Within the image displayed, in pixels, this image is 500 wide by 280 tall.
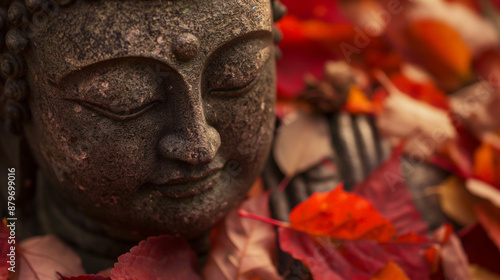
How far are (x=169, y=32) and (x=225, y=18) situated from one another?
0.26ft

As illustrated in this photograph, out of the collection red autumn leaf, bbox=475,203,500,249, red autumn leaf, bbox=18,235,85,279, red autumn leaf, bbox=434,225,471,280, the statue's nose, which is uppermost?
the statue's nose

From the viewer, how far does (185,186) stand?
0.68 m

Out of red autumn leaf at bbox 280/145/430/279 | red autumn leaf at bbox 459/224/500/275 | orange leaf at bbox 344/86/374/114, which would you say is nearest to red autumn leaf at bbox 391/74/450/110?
orange leaf at bbox 344/86/374/114

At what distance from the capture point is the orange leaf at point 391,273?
2.32 feet

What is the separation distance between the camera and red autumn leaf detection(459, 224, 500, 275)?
87cm

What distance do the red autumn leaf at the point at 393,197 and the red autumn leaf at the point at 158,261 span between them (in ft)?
1.17

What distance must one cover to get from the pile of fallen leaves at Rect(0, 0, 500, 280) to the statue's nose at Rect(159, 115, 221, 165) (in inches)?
5.4

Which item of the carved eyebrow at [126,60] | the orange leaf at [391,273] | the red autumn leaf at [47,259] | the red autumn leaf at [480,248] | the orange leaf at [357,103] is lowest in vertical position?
the red autumn leaf at [480,248]

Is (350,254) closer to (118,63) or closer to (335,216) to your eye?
(335,216)

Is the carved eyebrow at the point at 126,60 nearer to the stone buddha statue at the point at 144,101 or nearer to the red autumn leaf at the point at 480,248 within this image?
the stone buddha statue at the point at 144,101

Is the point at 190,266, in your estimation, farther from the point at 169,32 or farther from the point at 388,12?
the point at 388,12

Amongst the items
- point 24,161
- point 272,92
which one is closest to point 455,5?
point 272,92

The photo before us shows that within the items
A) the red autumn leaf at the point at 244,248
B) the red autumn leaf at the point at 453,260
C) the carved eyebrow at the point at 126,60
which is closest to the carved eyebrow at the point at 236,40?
the carved eyebrow at the point at 126,60

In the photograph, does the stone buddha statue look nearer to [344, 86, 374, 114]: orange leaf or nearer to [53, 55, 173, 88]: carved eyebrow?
[53, 55, 173, 88]: carved eyebrow
